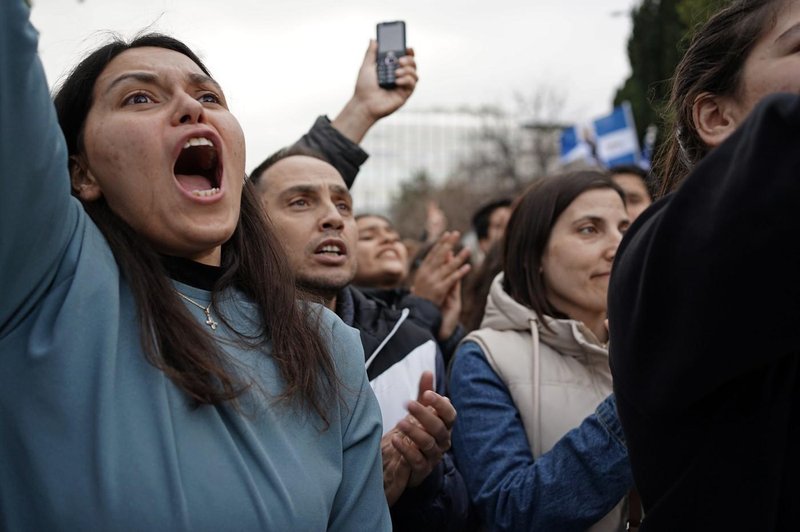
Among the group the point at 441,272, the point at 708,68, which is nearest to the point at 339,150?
the point at 441,272

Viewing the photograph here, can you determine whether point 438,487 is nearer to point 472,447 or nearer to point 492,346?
point 472,447

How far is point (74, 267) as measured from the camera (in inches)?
64.1

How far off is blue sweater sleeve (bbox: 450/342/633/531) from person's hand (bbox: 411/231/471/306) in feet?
4.57

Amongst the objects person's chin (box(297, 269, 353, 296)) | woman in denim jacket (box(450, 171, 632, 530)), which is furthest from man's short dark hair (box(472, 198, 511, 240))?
person's chin (box(297, 269, 353, 296))

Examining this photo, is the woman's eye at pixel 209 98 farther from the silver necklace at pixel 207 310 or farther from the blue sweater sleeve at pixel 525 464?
the blue sweater sleeve at pixel 525 464

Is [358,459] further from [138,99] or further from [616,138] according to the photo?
[616,138]

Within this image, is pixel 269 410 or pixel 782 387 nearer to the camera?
pixel 782 387

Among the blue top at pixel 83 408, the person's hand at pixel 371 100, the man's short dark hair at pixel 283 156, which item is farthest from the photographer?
the person's hand at pixel 371 100

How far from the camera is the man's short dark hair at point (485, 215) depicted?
6.63 meters

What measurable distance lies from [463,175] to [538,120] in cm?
1162

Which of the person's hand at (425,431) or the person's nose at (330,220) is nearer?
the person's hand at (425,431)

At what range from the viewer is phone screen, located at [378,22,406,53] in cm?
371

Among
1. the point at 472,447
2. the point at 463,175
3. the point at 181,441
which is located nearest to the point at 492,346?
the point at 472,447

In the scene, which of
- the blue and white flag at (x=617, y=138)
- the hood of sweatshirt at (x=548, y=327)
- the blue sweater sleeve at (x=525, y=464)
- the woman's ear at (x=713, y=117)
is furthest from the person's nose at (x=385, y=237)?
the blue and white flag at (x=617, y=138)
